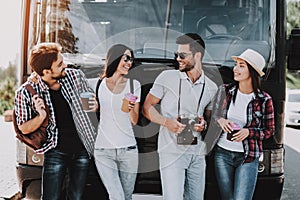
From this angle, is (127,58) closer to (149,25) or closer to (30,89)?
(149,25)

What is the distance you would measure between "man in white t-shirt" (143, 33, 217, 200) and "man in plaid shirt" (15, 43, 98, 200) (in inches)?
21.3

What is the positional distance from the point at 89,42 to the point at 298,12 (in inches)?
564

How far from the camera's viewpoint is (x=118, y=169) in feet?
14.3

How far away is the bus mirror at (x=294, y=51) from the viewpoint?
4.49 m

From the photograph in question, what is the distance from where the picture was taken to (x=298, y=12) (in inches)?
695

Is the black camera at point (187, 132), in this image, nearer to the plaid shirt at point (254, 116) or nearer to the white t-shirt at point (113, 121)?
the plaid shirt at point (254, 116)

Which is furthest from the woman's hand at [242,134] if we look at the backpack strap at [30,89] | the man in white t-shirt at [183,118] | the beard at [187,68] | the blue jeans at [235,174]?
the backpack strap at [30,89]

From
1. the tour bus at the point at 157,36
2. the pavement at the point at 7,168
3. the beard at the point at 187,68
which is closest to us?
the beard at the point at 187,68

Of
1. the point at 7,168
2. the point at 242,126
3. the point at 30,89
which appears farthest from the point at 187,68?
the point at 7,168

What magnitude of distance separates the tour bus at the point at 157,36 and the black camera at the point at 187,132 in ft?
1.02

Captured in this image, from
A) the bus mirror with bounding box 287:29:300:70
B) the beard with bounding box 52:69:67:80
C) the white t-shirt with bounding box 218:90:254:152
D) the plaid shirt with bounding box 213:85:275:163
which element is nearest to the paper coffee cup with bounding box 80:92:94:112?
the beard with bounding box 52:69:67:80

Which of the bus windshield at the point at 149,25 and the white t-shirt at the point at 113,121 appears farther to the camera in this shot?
the bus windshield at the point at 149,25

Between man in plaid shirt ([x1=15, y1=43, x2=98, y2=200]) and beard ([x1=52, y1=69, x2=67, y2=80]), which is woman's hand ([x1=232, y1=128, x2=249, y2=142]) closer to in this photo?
man in plaid shirt ([x1=15, y1=43, x2=98, y2=200])

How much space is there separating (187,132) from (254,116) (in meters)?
0.53
